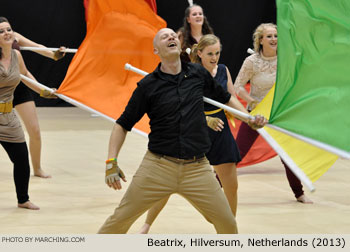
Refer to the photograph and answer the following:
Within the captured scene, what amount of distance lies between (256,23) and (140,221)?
9.32 metres

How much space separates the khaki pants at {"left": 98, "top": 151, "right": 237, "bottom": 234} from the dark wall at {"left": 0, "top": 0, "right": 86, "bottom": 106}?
10.2 m

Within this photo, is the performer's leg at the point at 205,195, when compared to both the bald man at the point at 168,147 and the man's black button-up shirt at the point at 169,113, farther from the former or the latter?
the man's black button-up shirt at the point at 169,113

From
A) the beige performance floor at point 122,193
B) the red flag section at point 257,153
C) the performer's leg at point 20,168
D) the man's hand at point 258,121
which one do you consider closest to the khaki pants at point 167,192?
the man's hand at point 258,121

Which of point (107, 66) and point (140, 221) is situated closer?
point (140, 221)

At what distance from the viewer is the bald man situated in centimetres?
422

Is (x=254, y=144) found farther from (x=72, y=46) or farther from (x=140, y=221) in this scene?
(x=72, y=46)

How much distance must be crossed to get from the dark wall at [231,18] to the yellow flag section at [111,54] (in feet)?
24.5

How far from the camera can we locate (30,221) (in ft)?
19.2

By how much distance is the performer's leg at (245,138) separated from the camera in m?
7.20

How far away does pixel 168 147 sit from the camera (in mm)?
4238

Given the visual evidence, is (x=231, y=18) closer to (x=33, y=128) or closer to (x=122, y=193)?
(x=33, y=128)

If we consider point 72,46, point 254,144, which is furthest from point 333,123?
point 72,46

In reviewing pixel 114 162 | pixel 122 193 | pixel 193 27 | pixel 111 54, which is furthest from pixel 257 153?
pixel 114 162

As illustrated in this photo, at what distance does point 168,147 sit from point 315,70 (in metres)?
0.95
